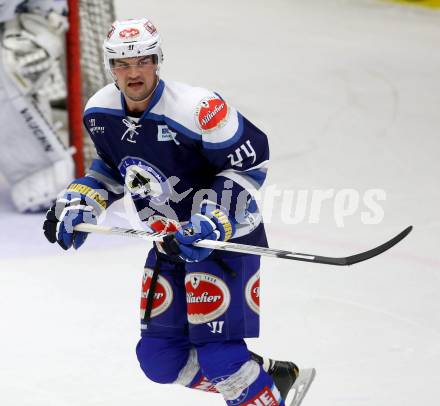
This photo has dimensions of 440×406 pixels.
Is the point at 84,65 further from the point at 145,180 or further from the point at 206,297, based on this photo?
the point at 206,297

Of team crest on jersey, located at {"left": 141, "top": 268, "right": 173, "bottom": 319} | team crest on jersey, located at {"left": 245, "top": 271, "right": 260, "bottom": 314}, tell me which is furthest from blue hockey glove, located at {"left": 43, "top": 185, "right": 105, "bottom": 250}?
team crest on jersey, located at {"left": 245, "top": 271, "right": 260, "bottom": 314}

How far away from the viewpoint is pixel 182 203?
342 cm

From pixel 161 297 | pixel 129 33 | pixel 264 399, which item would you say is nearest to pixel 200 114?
pixel 129 33

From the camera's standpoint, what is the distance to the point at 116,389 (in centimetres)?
397

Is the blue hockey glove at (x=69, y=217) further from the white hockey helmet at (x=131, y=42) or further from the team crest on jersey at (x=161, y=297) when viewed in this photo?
the white hockey helmet at (x=131, y=42)

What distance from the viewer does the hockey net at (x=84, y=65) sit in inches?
235

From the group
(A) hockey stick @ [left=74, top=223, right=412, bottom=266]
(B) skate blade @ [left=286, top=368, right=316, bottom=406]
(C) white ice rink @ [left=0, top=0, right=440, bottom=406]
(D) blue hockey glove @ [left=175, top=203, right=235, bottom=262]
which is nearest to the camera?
(A) hockey stick @ [left=74, top=223, right=412, bottom=266]

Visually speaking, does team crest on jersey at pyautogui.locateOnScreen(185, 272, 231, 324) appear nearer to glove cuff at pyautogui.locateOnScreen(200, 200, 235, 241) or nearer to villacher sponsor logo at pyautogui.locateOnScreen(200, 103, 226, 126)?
glove cuff at pyautogui.locateOnScreen(200, 200, 235, 241)

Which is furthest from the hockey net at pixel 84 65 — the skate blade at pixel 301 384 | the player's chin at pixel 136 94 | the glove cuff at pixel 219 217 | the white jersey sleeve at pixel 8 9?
the glove cuff at pixel 219 217

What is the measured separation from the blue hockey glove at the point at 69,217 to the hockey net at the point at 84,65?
100 inches

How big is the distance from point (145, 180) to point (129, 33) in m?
0.40

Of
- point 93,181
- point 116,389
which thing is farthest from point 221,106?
point 116,389

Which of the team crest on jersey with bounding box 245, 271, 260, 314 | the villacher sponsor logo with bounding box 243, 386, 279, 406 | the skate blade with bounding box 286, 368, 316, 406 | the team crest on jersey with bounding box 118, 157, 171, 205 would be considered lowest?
the skate blade with bounding box 286, 368, 316, 406

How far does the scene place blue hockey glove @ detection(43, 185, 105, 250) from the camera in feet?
11.2
